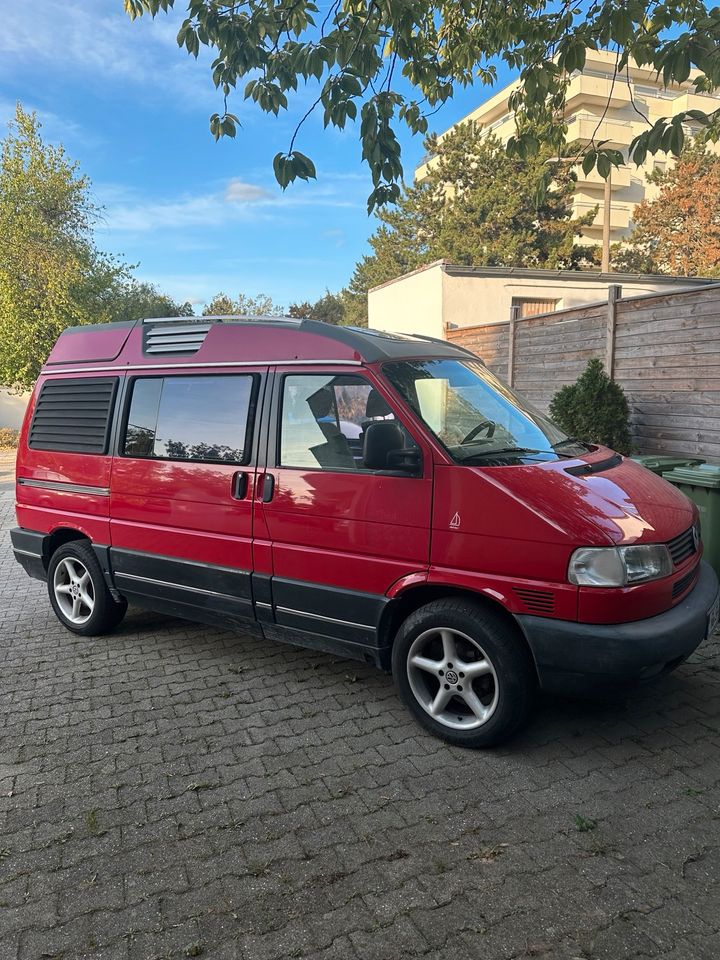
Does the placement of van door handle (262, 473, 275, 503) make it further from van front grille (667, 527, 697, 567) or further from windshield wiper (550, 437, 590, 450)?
van front grille (667, 527, 697, 567)

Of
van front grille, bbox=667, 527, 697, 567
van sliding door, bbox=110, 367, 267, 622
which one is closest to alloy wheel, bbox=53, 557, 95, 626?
van sliding door, bbox=110, 367, 267, 622

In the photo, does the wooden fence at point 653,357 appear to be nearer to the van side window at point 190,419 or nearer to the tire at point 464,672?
the tire at point 464,672

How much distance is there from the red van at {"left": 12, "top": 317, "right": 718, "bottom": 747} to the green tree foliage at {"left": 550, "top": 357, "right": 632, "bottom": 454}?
4204 mm

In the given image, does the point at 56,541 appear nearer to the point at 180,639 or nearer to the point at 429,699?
the point at 180,639

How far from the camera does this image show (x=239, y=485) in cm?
401

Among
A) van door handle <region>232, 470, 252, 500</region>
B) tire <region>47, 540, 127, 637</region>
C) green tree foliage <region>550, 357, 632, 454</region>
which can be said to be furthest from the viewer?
green tree foliage <region>550, 357, 632, 454</region>

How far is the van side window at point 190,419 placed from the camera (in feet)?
13.4

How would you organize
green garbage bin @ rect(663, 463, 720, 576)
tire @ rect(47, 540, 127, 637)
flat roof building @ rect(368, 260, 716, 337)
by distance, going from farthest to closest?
flat roof building @ rect(368, 260, 716, 337) → green garbage bin @ rect(663, 463, 720, 576) → tire @ rect(47, 540, 127, 637)

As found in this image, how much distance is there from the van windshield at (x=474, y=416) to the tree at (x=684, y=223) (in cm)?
3259

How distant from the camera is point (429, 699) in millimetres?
3521

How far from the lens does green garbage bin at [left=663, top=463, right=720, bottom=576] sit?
5.12 meters

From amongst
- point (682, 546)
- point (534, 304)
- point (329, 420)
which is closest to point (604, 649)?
point (682, 546)

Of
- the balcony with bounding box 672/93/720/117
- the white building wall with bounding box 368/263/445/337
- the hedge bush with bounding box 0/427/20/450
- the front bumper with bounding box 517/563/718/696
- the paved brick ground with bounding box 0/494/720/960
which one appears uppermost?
the balcony with bounding box 672/93/720/117

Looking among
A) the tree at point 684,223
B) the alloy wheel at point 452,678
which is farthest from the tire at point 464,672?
the tree at point 684,223
